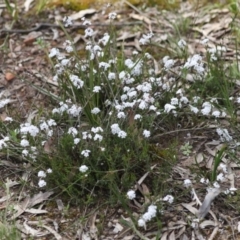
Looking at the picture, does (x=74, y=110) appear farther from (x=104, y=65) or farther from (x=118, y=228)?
(x=118, y=228)

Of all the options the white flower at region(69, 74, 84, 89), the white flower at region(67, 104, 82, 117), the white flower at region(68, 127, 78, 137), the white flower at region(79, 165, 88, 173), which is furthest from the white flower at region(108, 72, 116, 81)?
the white flower at region(79, 165, 88, 173)

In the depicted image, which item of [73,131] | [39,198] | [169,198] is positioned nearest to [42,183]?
[39,198]

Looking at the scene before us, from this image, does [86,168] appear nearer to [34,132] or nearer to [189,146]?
[34,132]

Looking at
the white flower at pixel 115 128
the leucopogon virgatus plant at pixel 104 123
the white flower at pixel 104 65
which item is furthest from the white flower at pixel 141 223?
the white flower at pixel 104 65

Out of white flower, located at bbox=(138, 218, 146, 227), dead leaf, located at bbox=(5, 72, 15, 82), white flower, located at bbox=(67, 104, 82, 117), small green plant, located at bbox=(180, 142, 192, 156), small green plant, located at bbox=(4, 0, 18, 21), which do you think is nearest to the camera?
white flower, located at bbox=(138, 218, 146, 227)

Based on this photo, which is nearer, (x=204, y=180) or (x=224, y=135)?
(x=204, y=180)

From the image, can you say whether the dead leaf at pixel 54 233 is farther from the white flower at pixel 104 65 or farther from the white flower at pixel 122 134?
the white flower at pixel 104 65

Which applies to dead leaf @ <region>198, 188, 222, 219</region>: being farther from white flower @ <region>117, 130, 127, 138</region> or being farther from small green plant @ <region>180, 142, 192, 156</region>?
white flower @ <region>117, 130, 127, 138</region>

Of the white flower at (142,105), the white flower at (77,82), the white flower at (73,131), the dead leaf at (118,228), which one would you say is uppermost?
the white flower at (77,82)
